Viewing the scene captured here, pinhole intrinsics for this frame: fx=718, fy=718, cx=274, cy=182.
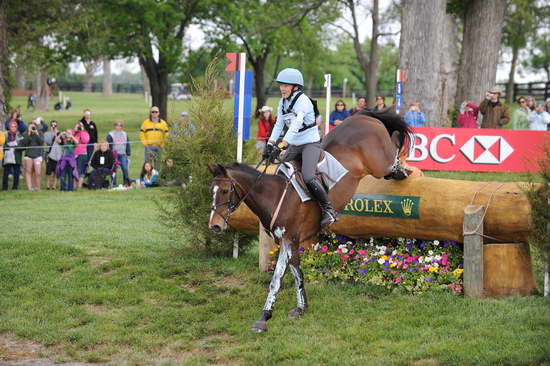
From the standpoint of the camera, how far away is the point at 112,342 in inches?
332

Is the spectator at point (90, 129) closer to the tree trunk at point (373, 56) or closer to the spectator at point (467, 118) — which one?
the spectator at point (467, 118)

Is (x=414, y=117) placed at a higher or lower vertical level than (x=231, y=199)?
higher

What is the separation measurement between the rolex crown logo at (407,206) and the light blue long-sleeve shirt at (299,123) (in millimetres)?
1429

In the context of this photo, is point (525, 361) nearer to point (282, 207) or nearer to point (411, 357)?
point (411, 357)

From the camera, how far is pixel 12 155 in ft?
67.2

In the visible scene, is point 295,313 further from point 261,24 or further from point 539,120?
point 261,24

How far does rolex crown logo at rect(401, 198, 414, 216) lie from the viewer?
937cm

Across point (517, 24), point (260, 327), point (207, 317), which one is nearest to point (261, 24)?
point (517, 24)

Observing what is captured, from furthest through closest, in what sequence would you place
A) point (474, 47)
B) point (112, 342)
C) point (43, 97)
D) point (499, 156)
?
1. point (43, 97)
2. point (474, 47)
3. point (499, 156)
4. point (112, 342)

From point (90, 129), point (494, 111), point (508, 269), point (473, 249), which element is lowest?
point (508, 269)

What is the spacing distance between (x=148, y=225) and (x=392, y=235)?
714cm

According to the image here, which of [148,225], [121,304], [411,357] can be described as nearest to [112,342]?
[121,304]

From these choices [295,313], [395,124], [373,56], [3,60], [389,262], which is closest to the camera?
[295,313]

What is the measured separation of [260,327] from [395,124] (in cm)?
373
